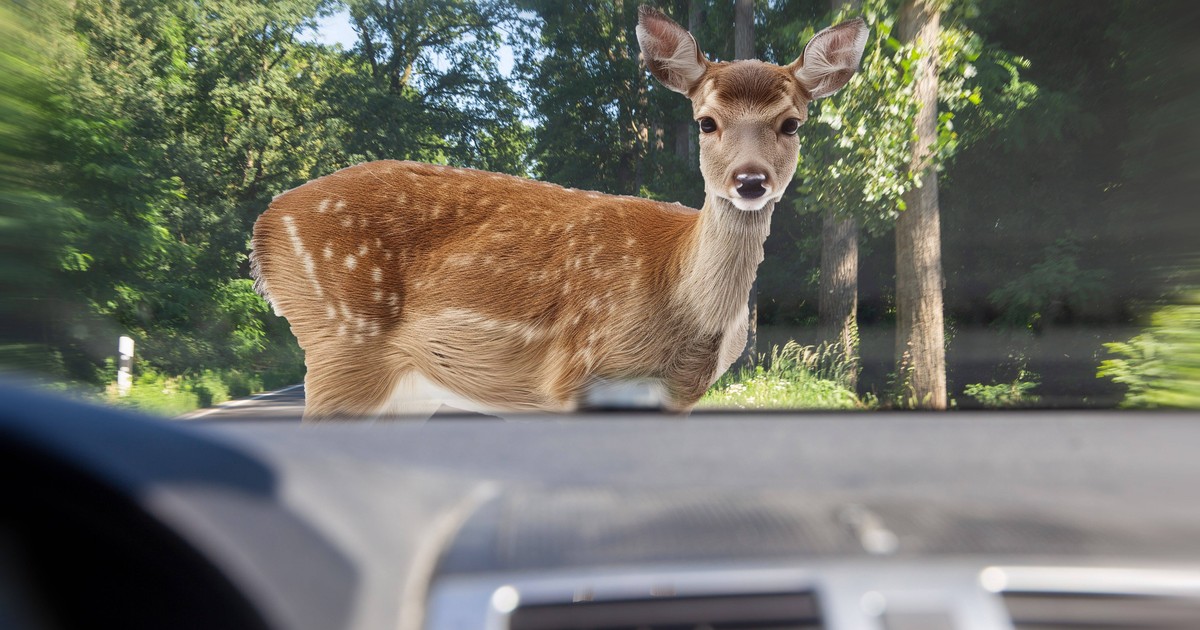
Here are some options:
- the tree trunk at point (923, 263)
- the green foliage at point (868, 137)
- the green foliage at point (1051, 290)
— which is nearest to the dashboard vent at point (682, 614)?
the green foliage at point (868, 137)

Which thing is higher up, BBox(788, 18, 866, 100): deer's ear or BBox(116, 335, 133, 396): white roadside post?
BBox(788, 18, 866, 100): deer's ear

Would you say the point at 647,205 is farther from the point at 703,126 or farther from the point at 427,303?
the point at 427,303

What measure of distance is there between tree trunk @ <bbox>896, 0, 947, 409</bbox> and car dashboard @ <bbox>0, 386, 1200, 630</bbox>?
4857 mm

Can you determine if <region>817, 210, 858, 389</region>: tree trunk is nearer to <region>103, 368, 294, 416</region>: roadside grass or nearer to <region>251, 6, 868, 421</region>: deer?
<region>251, 6, 868, 421</region>: deer

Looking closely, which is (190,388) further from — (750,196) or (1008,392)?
(1008,392)

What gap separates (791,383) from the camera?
204 inches

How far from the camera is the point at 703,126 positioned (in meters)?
4.24

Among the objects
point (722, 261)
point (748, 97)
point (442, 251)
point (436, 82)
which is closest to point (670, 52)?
point (748, 97)

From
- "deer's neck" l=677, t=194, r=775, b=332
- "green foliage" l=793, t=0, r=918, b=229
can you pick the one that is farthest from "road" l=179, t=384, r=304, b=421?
"green foliage" l=793, t=0, r=918, b=229

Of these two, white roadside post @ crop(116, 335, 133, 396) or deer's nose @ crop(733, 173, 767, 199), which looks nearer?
deer's nose @ crop(733, 173, 767, 199)

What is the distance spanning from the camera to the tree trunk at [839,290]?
5.64 meters

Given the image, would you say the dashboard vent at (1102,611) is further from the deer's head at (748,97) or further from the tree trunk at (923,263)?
the tree trunk at (923,263)

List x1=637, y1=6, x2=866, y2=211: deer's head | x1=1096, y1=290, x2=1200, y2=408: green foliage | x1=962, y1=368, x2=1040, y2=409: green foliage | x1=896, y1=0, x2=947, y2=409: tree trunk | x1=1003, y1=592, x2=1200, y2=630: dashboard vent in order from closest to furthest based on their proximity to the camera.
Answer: x1=1003, y1=592, x2=1200, y2=630: dashboard vent < x1=637, y1=6, x2=866, y2=211: deer's head < x1=1096, y1=290, x2=1200, y2=408: green foliage < x1=962, y1=368, x2=1040, y2=409: green foliage < x1=896, y1=0, x2=947, y2=409: tree trunk

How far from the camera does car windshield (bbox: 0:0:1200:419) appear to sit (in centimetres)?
430
